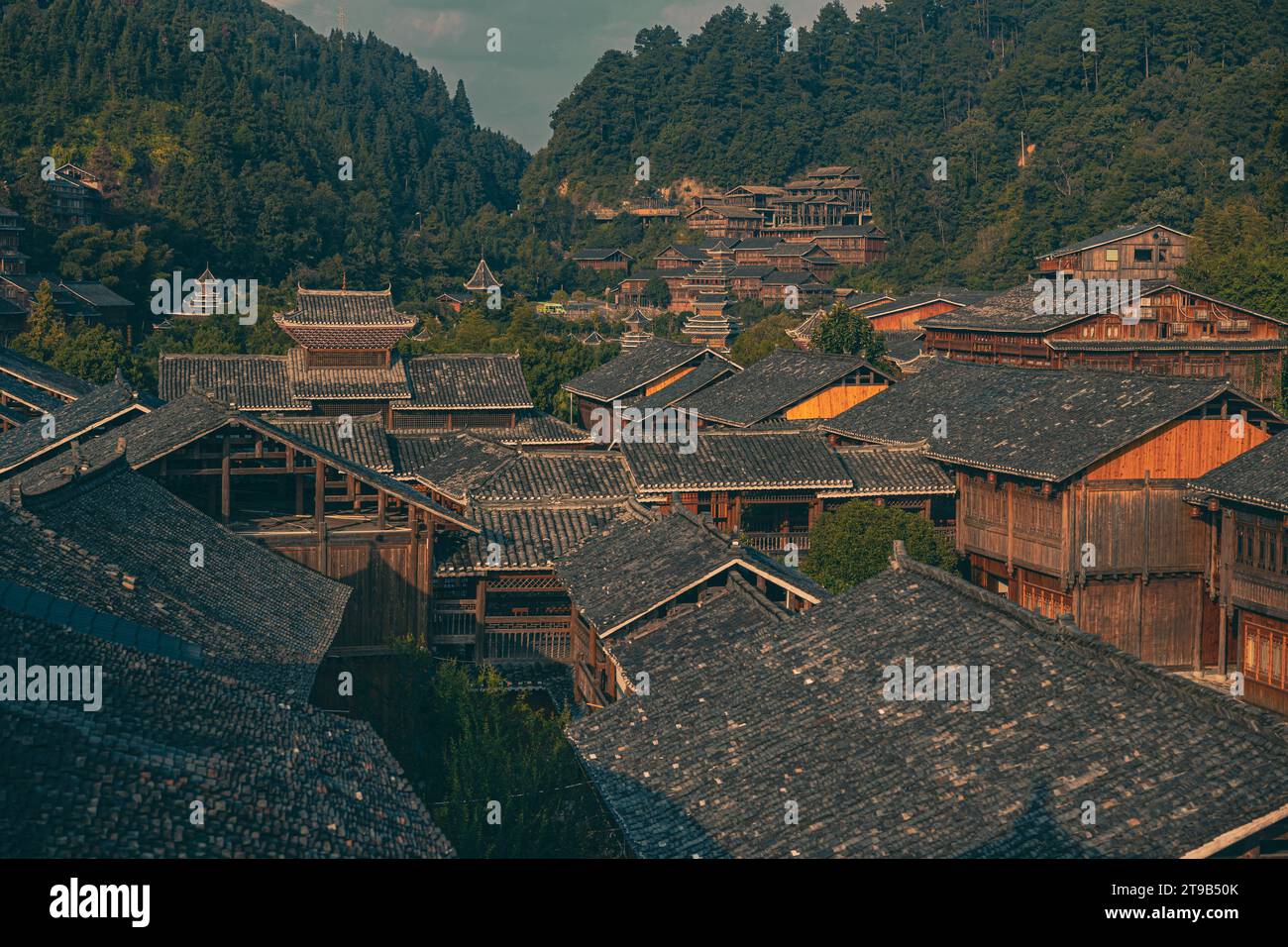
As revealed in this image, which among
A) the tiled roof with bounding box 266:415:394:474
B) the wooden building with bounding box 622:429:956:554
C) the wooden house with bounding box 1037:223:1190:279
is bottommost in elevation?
the wooden building with bounding box 622:429:956:554

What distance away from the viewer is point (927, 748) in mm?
13062

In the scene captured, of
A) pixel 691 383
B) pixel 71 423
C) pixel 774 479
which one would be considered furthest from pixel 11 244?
pixel 774 479

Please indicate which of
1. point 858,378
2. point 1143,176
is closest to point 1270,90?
point 1143,176

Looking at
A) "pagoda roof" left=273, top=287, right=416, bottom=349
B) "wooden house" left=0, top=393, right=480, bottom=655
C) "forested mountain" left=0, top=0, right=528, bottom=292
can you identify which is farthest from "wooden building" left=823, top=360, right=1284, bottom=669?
"forested mountain" left=0, top=0, right=528, bottom=292

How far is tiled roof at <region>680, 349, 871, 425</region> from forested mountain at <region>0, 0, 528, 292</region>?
1475 inches

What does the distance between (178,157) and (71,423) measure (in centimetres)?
5958

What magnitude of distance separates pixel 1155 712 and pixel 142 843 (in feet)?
27.3

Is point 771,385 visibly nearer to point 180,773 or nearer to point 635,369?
point 635,369

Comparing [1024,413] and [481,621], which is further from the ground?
[1024,413]

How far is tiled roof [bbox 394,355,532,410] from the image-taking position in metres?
43.0

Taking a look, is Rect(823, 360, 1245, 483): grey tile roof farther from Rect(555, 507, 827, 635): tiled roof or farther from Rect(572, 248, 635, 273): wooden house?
Rect(572, 248, 635, 273): wooden house

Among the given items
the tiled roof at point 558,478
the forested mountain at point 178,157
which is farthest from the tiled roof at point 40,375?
the forested mountain at point 178,157

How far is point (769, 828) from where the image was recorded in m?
12.8

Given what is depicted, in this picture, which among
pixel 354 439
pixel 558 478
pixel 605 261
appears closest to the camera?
pixel 558 478
